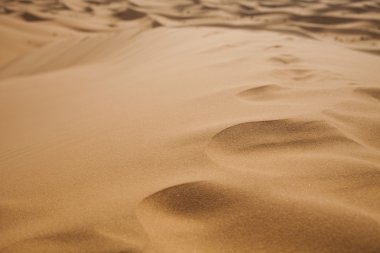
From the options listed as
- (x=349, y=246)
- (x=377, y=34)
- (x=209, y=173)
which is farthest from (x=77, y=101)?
(x=377, y=34)

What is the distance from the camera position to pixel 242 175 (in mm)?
964

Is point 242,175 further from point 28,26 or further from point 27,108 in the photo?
point 28,26

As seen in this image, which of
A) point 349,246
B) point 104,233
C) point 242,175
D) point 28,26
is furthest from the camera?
point 28,26

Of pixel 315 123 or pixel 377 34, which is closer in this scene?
pixel 315 123

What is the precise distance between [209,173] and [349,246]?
41 centimetres

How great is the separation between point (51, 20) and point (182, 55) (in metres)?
4.97

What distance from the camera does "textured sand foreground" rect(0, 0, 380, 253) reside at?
805mm

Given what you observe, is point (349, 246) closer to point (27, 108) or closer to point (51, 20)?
point (27, 108)

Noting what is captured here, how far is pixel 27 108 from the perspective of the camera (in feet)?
6.81

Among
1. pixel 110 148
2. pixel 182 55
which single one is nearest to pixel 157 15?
pixel 182 55

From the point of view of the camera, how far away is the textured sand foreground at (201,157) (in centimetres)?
81

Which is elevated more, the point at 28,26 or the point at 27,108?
the point at 28,26

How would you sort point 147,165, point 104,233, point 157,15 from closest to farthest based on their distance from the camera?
point 104,233
point 147,165
point 157,15

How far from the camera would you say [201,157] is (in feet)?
3.57
